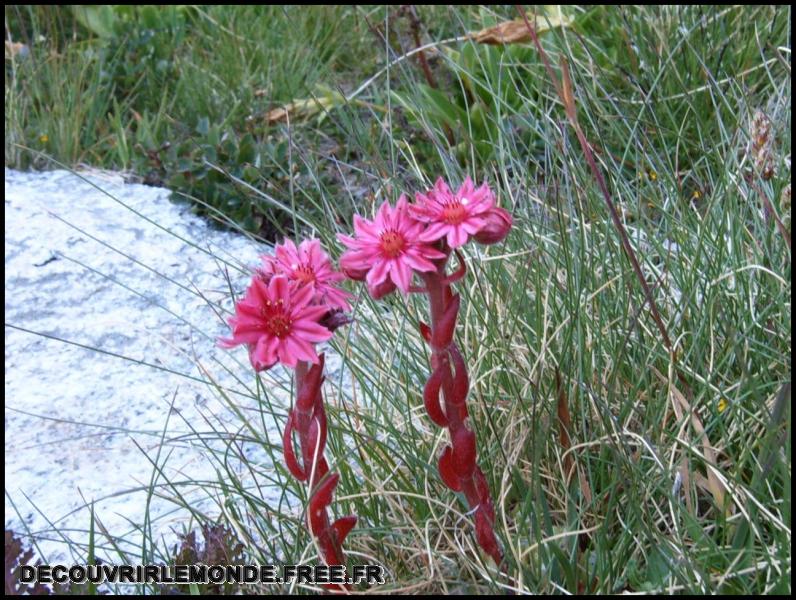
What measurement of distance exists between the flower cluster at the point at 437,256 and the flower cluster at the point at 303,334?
0.07 m

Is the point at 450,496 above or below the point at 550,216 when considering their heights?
below

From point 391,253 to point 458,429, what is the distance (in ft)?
0.99

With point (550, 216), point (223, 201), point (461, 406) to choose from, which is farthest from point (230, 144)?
point (461, 406)

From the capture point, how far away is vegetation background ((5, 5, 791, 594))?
5.11 feet

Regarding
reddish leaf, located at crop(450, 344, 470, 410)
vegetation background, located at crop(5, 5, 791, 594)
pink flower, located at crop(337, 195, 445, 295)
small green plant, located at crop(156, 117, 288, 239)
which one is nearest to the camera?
pink flower, located at crop(337, 195, 445, 295)

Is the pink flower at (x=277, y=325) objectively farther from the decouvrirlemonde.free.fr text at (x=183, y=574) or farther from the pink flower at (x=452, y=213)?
the decouvrirlemonde.free.fr text at (x=183, y=574)

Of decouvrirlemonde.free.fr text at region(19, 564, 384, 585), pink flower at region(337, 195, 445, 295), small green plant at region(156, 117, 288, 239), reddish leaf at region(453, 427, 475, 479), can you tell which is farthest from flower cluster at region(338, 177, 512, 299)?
small green plant at region(156, 117, 288, 239)

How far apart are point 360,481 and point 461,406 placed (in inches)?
24.4

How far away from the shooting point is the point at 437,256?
4.16 feet

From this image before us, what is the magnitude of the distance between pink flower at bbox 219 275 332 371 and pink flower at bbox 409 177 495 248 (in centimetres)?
19

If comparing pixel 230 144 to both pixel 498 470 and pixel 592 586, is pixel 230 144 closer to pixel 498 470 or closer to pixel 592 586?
pixel 498 470

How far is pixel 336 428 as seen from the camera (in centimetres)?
179

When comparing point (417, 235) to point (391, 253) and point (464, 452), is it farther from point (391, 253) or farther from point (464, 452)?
point (464, 452)

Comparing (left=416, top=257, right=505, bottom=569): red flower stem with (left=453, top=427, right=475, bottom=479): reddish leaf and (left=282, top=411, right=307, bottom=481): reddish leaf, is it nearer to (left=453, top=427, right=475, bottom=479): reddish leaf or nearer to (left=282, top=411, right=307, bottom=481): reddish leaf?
(left=453, top=427, right=475, bottom=479): reddish leaf
